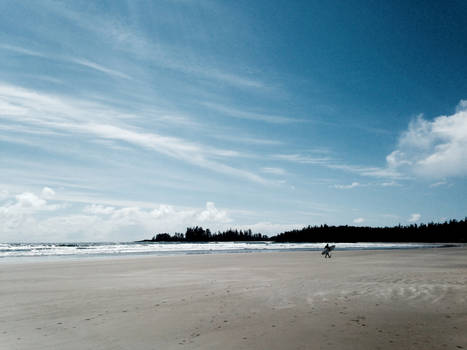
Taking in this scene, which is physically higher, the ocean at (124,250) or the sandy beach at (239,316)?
the sandy beach at (239,316)

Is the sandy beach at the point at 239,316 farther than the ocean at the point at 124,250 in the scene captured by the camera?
No

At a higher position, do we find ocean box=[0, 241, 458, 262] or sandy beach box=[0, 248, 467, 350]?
sandy beach box=[0, 248, 467, 350]

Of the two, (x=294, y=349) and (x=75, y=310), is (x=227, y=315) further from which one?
(x=75, y=310)

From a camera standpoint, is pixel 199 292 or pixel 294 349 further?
pixel 199 292

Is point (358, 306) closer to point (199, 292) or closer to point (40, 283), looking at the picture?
point (199, 292)

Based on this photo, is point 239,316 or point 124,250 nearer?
point 239,316

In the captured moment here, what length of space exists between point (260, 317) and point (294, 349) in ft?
8.31

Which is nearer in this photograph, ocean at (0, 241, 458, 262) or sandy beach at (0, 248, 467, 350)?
sandy beach at (0, 248, 467, 350)

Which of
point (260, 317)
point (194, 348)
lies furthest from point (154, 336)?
point (260, 317)

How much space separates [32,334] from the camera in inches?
301

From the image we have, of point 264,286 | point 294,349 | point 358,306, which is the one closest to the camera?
point 294,349

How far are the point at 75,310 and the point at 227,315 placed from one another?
4804mm

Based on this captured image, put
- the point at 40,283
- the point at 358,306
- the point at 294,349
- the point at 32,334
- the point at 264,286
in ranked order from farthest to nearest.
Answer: the point at 40,283, the point at 264,286, the point at 358,306, the point at 32,334, the point at 294,349

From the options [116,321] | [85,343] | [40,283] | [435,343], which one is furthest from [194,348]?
[40,283]
